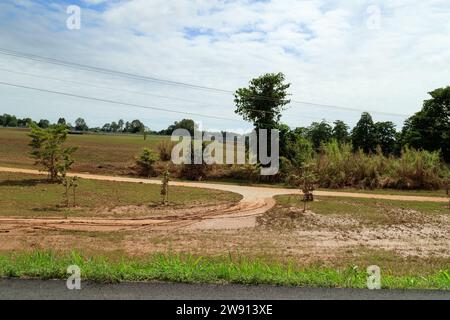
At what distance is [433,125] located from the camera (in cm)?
4428

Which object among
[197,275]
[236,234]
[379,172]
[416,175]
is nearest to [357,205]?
[236,234]

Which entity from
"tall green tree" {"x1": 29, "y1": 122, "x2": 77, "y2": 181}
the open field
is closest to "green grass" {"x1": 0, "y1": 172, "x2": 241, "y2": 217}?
→ the open field

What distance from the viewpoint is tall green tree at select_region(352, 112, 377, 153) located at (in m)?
56.5

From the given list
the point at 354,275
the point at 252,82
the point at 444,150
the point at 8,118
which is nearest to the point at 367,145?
the point at 444,150

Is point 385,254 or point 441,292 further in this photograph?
point 385,254

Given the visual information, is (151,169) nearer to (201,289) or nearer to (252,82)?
(252,82)

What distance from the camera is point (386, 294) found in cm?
483

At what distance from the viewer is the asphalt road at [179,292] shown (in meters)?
4.50

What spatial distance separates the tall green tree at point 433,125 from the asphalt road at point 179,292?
42915 millimetres

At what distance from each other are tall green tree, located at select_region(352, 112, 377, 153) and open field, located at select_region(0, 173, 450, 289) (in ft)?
130

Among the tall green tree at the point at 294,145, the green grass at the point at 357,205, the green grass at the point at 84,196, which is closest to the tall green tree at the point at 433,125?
the tall green tree at the point at 294,145

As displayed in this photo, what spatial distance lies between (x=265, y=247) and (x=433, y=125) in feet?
133

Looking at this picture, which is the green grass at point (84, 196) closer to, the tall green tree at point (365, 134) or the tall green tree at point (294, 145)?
the tall green tree at point (294, 145)

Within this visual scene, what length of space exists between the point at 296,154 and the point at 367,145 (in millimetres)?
29097
